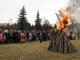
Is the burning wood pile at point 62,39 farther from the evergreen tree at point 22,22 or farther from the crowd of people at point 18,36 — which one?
the evergreen tree at point 22,22

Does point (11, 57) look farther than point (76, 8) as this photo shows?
No

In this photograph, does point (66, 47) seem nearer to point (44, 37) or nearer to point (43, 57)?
point (43, 57)

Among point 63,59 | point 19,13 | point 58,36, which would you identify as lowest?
point 63,59

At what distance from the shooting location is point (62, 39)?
83.7 ft

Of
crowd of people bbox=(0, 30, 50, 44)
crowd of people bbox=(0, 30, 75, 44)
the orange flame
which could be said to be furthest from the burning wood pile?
crowd of people bbox=(0, 30, 50, 44)

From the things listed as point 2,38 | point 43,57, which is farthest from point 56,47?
point 2,38

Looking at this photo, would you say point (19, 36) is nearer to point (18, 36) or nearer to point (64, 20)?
point (18, 36)

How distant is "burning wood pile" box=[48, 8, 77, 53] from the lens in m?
25.5

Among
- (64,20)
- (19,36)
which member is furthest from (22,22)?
(64,20)

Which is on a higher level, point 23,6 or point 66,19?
point 23,6

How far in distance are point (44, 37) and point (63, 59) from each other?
21657mm

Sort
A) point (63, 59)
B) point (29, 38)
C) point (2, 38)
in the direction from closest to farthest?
point (63, 59) < point (2, 38) < point (29, 38)

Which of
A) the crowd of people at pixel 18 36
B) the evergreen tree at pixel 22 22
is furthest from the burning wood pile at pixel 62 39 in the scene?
the evergreen tree at pixel 22 22

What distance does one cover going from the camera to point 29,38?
40.7 meters
